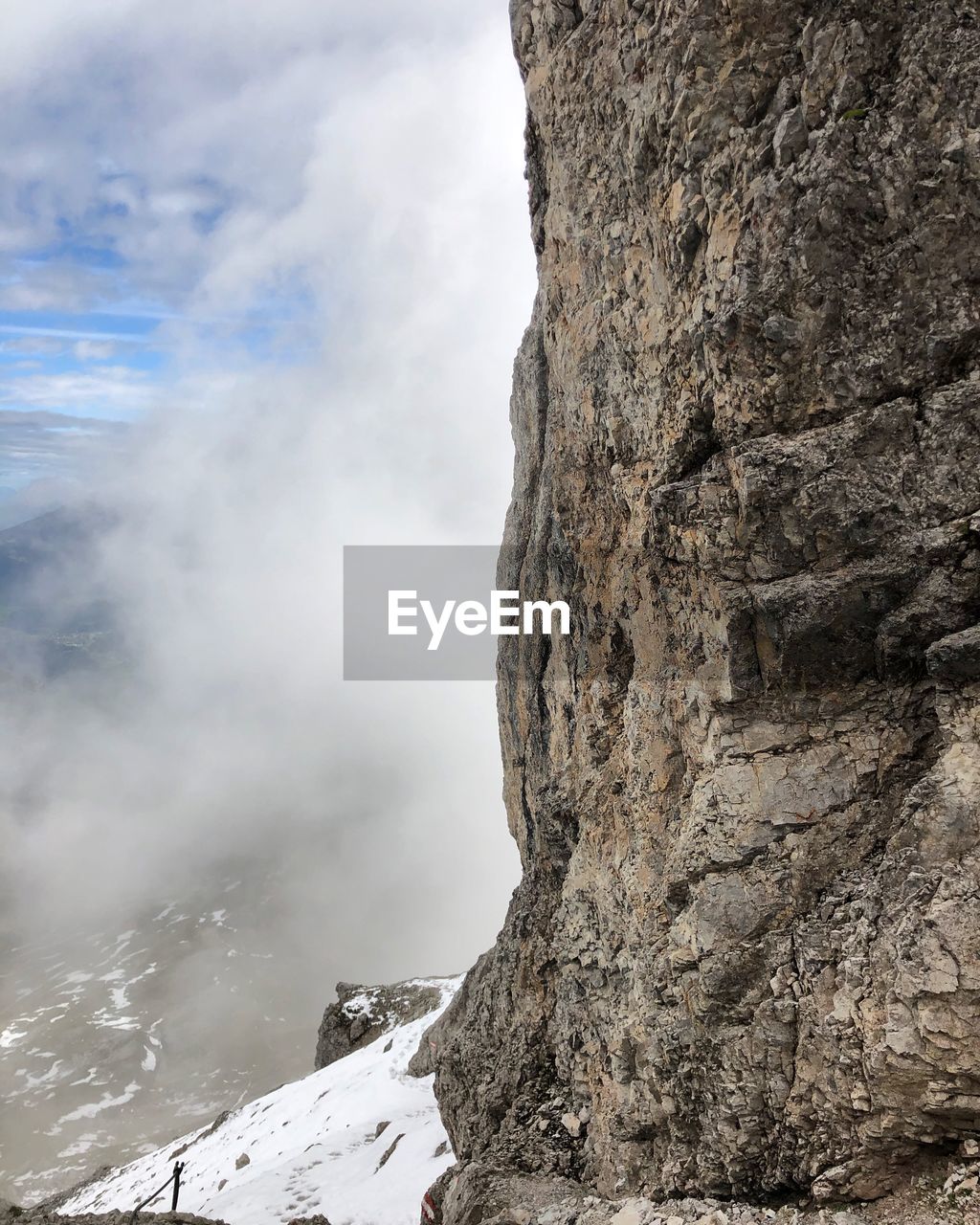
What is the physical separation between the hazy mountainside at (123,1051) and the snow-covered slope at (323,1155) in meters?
76.2

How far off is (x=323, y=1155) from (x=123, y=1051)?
150m

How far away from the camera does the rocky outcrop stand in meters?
56.3

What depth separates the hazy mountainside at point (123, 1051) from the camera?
119 m

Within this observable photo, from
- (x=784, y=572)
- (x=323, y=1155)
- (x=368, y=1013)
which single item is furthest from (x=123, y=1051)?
(x=784, y=572)

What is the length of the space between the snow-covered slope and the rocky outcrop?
2.48 m

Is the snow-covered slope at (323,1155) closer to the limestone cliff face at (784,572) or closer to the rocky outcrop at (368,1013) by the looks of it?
the rocky outcrop at (368,1013)

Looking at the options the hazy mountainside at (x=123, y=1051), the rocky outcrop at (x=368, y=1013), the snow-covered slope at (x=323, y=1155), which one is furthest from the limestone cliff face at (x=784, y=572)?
the hazy mountainside at (x=123, y=1051)

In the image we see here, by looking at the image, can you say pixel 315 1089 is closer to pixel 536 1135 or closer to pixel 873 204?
pixel 536 1135

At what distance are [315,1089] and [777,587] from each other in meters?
46.6

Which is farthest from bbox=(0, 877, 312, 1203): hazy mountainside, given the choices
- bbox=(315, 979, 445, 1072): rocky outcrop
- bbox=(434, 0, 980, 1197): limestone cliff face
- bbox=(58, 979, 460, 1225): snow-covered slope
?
bbox=(434, 0, 980, 1197): limestone cliff face

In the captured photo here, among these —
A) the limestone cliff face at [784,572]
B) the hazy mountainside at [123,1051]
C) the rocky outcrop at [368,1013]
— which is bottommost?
the hazy mountainside at [123,1051]

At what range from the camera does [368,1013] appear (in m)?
58.1

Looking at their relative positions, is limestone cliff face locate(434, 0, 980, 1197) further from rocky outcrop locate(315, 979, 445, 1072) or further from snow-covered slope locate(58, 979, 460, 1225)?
rocky outcrop locate(315, 979, 445, 1072)

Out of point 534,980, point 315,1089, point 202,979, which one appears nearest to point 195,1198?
point 315,1089
